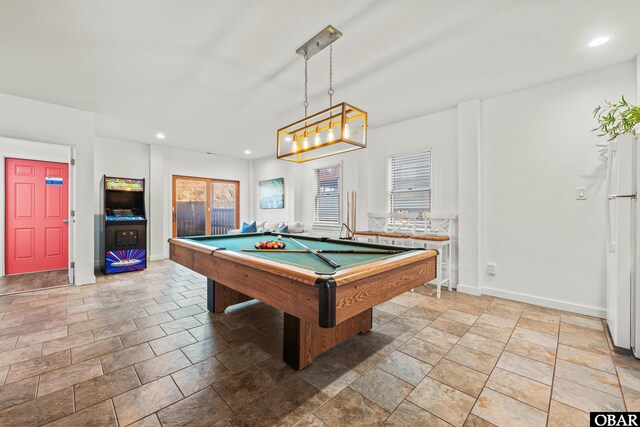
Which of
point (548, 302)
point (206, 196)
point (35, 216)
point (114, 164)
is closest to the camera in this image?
point (548, 302)

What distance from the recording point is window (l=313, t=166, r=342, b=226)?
574 centimetres

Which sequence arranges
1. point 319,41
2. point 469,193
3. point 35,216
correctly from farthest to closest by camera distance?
point 35,216
point 469,193
point 319,41

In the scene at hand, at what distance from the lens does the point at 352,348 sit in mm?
2277

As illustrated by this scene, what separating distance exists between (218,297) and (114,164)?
15.4 ft

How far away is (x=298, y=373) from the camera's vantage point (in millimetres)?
1918

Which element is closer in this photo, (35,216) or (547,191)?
(547,191)

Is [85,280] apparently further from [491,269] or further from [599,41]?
[599,41]

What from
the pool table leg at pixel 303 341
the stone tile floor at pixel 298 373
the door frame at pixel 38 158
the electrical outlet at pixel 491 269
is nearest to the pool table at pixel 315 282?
the pool table leg at pixel 303 341

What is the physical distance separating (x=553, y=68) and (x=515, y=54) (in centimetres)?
66

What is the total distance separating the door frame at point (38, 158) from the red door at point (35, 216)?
0.19ft

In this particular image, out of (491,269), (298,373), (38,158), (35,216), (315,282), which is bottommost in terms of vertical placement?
(298,373)

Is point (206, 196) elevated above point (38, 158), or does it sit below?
Answer: below

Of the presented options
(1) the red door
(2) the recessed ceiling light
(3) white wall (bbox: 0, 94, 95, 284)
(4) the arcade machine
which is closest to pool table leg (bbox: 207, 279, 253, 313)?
(3) white wall (bbox: 0, 94, 95, 284)

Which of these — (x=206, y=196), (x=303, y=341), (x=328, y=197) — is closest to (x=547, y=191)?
(x=303, y=341)
